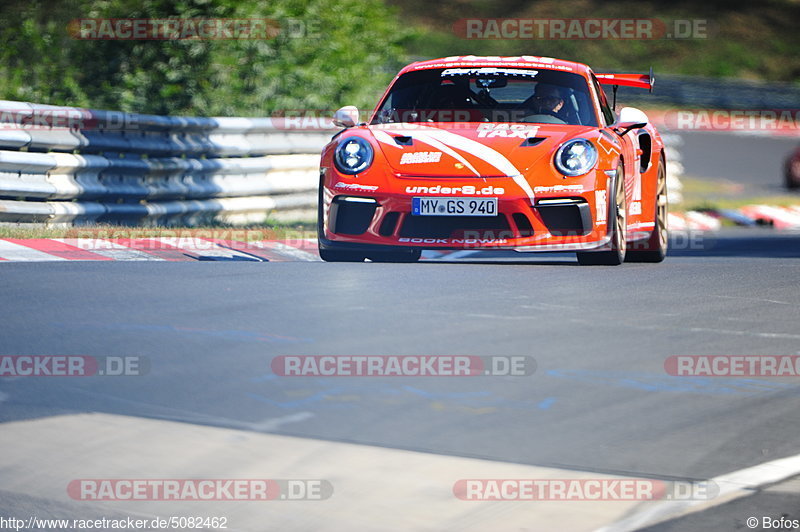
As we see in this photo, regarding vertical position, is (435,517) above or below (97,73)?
below

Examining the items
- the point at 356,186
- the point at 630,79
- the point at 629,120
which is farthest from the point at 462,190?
the point at 630,79

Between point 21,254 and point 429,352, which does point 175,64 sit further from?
point 429,352

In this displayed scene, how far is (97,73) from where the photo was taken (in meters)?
17.8

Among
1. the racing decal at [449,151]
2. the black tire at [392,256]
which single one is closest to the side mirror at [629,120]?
the racing decal at [449,151]

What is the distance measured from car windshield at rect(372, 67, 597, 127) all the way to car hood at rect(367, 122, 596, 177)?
16.7 inches

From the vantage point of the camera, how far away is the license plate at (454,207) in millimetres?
8391

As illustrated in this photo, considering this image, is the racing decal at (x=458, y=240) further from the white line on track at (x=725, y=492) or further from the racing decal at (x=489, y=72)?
the white line on track at (x=725, y=492)

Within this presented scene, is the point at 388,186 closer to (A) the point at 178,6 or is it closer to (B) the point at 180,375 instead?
(B) the point at 180,375

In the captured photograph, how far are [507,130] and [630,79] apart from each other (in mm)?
2128

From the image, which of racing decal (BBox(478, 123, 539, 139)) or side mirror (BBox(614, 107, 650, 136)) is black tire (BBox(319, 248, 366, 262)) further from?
side mirror (BBox(614, 107, 650, 136))

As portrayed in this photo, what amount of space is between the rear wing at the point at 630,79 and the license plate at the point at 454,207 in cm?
234

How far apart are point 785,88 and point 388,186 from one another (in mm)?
34817

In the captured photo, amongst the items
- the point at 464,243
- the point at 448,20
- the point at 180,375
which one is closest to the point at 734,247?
the point at 464,243

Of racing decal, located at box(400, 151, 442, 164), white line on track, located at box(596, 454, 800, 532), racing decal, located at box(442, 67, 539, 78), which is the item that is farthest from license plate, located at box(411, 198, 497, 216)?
white line on track, located at box(596, 454, 800, 532)
